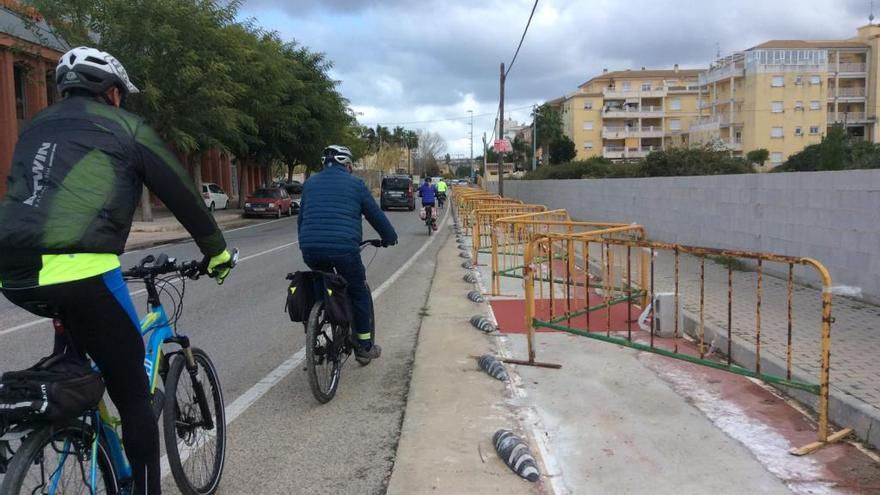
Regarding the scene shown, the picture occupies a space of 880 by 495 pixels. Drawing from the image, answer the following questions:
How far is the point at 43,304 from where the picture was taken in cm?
243

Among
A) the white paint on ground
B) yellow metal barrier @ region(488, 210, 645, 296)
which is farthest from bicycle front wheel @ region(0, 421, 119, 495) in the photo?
yellow metal barrier @ region(488, 210, 645, 296)

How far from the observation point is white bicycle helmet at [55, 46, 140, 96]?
8.38 feet

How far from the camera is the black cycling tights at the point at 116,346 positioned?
2393mm

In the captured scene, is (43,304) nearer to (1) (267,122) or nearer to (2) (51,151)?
(2) (51,151)

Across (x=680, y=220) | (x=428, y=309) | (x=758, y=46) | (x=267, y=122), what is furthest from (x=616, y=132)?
(x=428, y=309)

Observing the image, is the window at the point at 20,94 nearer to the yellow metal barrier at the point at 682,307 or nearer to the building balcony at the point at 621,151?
the yellow metal barrier at the point at 682,307

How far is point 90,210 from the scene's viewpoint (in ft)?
7.84

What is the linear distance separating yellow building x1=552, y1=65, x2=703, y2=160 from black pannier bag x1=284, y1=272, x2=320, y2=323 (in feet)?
297

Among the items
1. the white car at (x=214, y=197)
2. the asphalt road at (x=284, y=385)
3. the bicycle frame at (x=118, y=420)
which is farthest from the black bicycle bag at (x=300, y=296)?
the white car at (x=214, y=197)

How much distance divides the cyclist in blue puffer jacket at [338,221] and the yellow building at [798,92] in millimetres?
71838

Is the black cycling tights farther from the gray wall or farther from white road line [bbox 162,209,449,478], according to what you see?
the gray wall

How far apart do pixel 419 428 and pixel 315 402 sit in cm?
100

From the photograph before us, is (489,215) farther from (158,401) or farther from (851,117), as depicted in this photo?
(851,117)

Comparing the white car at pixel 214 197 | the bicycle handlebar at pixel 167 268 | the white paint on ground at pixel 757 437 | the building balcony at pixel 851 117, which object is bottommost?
the white paint on ground at pixel 757 437
